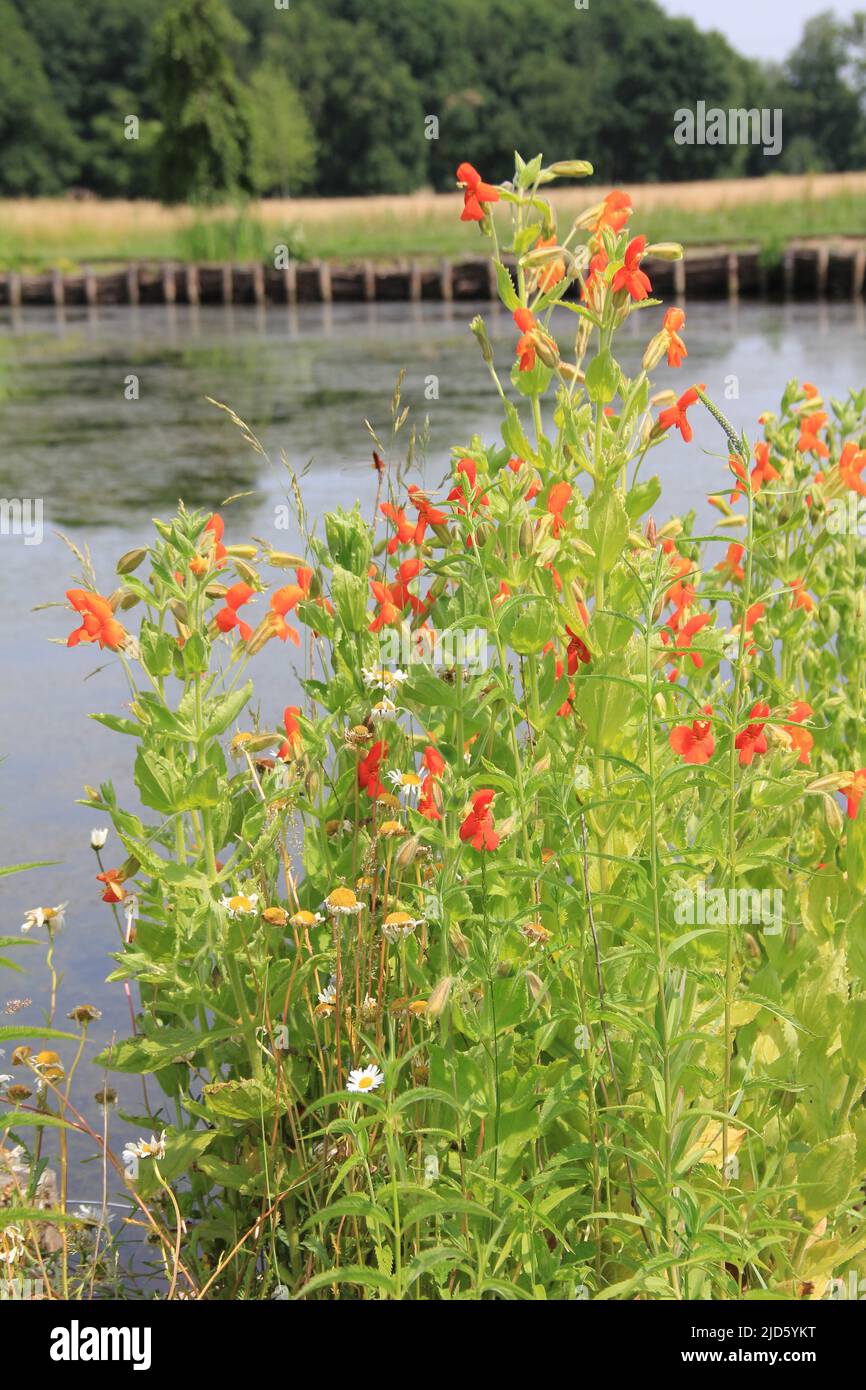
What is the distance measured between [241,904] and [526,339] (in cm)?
103

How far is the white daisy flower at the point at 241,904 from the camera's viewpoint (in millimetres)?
2332

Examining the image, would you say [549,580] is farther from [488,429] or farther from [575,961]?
[488,429]

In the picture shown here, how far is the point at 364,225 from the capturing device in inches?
1346

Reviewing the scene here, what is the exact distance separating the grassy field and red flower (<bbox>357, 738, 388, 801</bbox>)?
2622 cm

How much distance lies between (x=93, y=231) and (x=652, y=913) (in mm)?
35551

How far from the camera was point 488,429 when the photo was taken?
10766 millimetres

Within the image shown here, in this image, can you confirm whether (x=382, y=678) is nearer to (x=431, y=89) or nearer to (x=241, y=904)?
(x=241, y=904)

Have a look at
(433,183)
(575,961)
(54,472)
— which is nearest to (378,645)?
(575,961)

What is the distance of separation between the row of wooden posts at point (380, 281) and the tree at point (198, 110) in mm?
13519

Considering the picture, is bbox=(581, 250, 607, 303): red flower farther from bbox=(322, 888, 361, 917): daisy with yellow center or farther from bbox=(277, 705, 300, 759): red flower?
bbox=(322, 888, 361, 917): daisy with yellow center

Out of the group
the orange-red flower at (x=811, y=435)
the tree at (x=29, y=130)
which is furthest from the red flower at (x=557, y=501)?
the tree at (x=29, y=130)

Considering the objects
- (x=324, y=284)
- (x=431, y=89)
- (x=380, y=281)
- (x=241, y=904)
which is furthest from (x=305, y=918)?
(x=431, y=89)

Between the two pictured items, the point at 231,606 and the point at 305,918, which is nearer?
the point at 305,918

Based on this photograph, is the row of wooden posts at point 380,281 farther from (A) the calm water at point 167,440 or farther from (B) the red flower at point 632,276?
(B) the red flower at point 632,276
